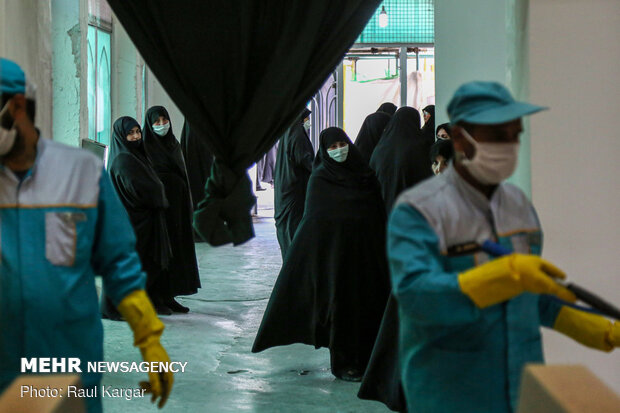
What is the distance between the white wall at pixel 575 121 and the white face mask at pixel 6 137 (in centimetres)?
204

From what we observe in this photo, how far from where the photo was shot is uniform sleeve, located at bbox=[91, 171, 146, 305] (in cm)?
263

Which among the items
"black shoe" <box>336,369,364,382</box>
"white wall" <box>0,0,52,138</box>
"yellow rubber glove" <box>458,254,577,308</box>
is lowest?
"black shoe" <box>336,369,364,382</box>

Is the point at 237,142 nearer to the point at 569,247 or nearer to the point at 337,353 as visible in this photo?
the point at 569,247

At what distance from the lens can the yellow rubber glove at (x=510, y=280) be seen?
6.95 feet

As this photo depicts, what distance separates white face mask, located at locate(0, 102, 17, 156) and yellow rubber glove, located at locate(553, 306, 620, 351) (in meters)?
1.51

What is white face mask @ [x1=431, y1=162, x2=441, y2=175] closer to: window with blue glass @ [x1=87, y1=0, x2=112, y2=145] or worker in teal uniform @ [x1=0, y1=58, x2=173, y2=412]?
worker in teal uniform @ [x1=0, y1=58, x2=173, y2=412]

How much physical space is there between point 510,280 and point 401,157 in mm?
5061

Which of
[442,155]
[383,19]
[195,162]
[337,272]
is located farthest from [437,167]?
[195,162]

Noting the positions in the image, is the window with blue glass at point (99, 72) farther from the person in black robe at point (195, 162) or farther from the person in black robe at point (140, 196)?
the person in black robe at point (140, 196)

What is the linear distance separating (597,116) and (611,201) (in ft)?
1.11

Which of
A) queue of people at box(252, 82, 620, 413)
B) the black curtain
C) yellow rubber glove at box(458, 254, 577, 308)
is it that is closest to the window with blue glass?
the black curtain

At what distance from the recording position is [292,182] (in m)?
8.91

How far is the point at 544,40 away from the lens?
12.1ft

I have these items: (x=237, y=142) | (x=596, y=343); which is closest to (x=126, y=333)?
(x=237, y=142)
